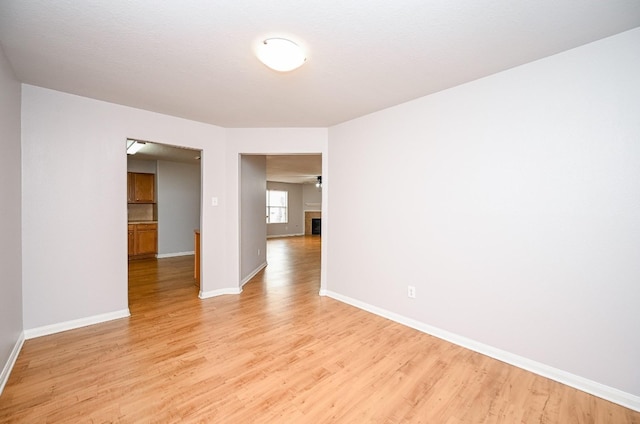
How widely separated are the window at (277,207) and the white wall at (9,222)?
28.3 ft

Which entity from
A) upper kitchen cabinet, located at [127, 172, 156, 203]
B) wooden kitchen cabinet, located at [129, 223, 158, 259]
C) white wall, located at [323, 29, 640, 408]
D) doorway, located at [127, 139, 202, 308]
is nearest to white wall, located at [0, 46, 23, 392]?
white wall, located at [323, 29, 640, 408]

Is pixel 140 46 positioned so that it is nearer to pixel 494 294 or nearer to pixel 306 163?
pixel 494 294

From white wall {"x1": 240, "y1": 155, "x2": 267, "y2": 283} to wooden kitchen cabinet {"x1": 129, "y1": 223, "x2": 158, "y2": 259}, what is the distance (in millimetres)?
2831

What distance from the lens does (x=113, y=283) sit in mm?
3043

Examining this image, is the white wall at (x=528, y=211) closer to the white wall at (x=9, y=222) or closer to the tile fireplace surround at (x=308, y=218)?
the white wall at (x=9, y=222)

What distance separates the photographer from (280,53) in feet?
5.98

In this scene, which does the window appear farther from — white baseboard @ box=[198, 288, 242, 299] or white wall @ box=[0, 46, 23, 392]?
white wall @ box=[0, 46, 23, 392]

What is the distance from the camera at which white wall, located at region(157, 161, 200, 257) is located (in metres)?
6.62

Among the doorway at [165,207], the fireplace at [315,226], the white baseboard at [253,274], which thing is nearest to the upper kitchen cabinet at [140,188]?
the doorway at [165,207]

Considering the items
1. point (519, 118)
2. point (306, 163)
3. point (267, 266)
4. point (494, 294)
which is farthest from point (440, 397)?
point (306, 163)

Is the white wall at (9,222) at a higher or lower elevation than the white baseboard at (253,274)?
higher

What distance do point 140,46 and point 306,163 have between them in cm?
507

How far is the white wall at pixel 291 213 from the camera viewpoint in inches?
441

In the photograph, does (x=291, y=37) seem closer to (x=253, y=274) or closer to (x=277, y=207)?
(x=253, y=274)
